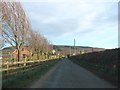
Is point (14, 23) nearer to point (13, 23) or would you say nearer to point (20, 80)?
point (13, 23)

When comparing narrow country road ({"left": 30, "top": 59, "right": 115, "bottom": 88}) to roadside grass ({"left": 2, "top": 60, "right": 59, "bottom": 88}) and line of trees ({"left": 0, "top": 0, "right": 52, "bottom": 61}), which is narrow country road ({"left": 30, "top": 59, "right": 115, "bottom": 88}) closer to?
roadside grass ({"left": 2, "top": 60, "right": 59, "bottom": 88})

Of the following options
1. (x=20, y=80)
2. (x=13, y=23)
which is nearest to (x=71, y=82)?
(x=20, y=80)

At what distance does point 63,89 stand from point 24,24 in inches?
894

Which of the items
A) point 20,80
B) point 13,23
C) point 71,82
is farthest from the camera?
point 13,23

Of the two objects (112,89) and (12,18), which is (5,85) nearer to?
(112,89)

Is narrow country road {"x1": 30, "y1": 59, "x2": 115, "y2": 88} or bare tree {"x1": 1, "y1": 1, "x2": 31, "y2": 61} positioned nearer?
narrow country road {"x1": 30, "y1": 59, "x2": 115, "y2": 88}

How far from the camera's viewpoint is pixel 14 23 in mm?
35344

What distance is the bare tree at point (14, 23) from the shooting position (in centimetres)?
3409

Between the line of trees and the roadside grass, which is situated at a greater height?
the line of trees

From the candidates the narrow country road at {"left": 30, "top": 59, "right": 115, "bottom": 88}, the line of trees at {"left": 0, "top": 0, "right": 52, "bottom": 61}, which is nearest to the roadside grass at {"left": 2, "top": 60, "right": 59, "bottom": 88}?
the narrow country road at {"left": 30, "top": 59, "right": 115, "bottom": 88}

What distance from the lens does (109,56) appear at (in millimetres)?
27250

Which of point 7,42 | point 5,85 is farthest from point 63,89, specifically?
point 7,42

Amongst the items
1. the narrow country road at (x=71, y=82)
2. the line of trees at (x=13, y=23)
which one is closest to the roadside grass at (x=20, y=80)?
the narrow country road at (x=71, y=82)

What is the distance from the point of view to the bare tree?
112ft
